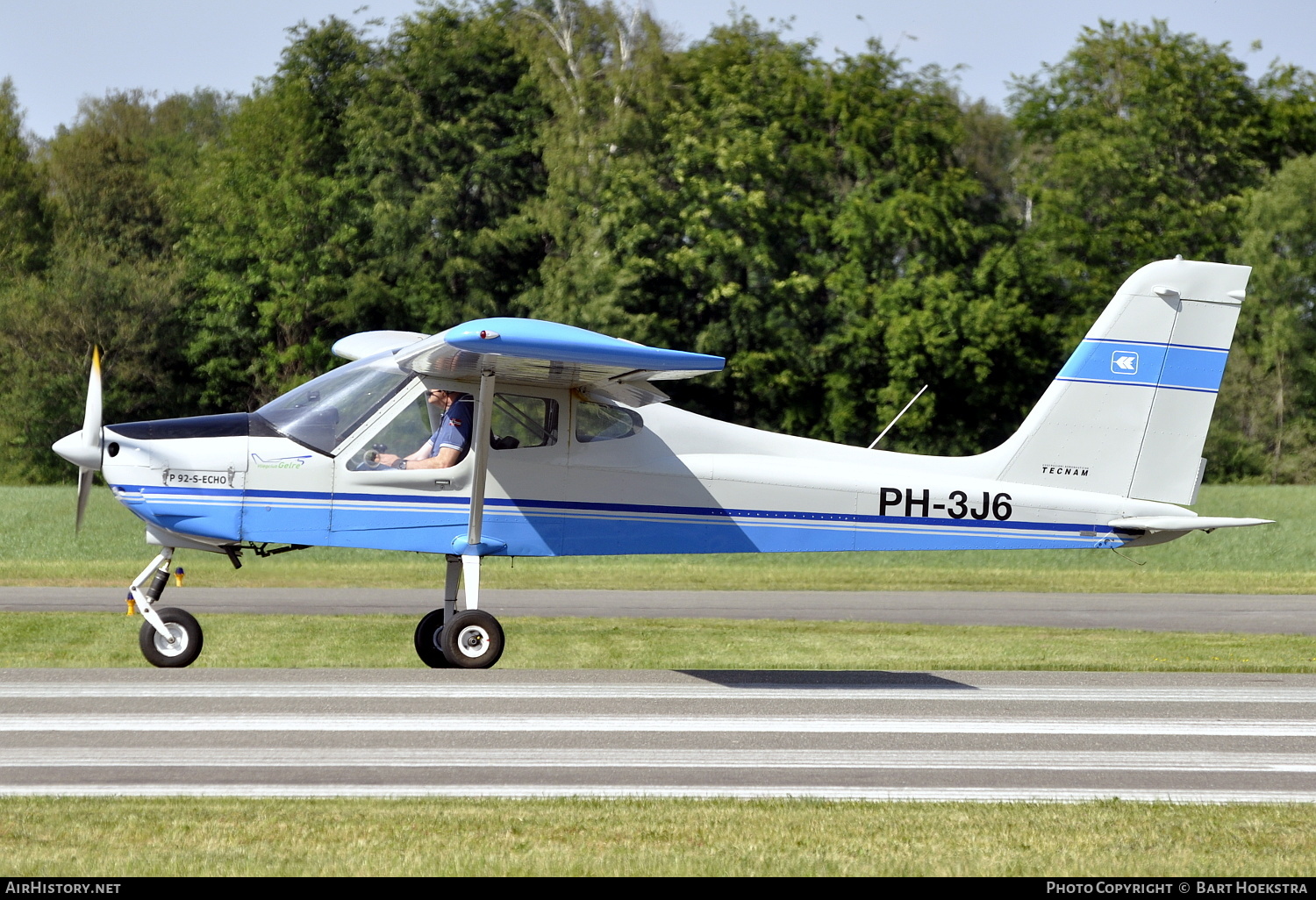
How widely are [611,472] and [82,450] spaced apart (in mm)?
3834

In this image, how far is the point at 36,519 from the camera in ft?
100

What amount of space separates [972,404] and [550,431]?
102ft

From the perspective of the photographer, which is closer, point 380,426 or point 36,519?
point 380,426

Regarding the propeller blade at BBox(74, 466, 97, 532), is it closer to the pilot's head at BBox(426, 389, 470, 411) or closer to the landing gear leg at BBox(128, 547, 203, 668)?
the landing gear leg at BBox(128, 547, 203, 668)

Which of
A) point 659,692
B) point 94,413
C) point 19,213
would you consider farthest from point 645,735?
point 19,213

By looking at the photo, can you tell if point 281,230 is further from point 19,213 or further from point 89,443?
point 89,443

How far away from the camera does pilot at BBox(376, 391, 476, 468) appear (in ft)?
34.5

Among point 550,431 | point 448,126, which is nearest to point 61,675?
point 550,431

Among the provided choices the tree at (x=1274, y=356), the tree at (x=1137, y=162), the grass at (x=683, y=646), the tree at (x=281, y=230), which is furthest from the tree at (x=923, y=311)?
the grass at (x=683, y=646)

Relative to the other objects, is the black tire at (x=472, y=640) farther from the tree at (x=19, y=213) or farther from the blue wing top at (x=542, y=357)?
the tree at (x=19, y=213)

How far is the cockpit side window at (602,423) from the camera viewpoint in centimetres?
1072

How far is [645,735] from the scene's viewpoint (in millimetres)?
7930

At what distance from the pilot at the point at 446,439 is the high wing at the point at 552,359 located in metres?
0.22

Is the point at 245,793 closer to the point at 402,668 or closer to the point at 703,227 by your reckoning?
the point at 402,668
